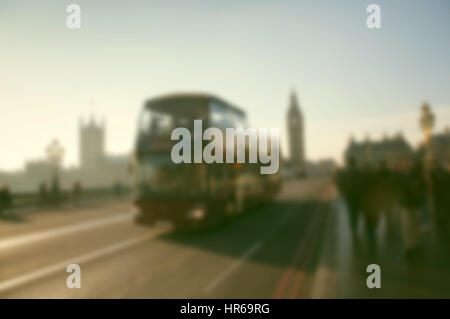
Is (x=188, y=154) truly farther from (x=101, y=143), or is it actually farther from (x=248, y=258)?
(x=101, y=143)

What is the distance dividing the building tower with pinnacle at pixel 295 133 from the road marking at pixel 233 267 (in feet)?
277

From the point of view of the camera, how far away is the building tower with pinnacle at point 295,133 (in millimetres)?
92500

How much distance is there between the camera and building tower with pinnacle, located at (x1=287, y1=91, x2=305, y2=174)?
9250 cm

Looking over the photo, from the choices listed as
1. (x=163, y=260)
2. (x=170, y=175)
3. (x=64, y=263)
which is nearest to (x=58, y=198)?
(x=170, y=175)

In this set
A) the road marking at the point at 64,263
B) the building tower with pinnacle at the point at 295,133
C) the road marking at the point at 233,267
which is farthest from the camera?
the building tower with pinnacle at the point at 295,133

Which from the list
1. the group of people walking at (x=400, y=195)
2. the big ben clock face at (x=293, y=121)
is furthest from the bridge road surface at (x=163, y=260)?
the big ben clock face at (x=293, y=121)

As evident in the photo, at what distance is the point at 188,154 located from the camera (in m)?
10.6

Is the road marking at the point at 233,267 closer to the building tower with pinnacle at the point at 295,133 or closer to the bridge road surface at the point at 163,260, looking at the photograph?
the bridge road surface at the point at 163,260

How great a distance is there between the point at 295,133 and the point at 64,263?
93257 millimetres

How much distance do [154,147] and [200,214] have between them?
2.44m

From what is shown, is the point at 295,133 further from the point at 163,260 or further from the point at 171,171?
the point at 163,260

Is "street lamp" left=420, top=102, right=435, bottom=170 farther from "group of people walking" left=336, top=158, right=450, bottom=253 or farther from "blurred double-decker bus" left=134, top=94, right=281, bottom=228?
"blurred double-decker bus" left=134, top=94, right=281, bottom=228

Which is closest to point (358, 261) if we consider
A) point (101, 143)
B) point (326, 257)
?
point (326, 257)

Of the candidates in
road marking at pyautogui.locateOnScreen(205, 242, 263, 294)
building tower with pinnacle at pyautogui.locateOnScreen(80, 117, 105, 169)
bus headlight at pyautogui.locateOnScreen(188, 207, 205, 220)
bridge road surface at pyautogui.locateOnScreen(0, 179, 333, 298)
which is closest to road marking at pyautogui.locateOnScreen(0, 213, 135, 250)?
bridge road surface at pyautogui.locateOnScreen(0, 179, 333, 298)
